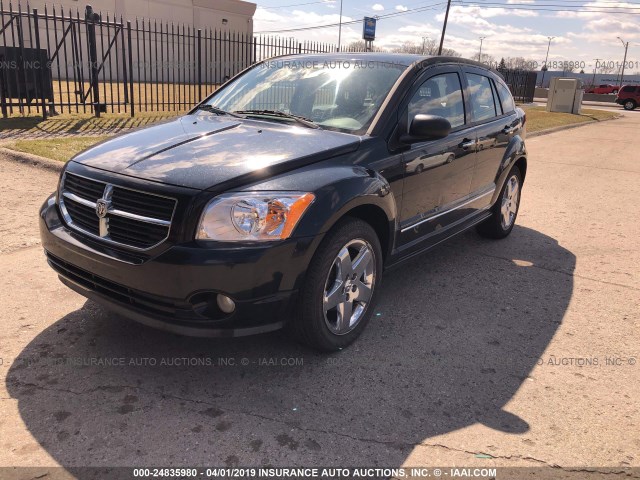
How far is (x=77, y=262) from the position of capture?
3023 mm

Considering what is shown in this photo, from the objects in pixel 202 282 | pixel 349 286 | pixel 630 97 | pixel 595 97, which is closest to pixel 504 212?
pixel 349 286

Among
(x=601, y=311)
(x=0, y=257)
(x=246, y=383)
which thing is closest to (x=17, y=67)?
(x=0, y=257)

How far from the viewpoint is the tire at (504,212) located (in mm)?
5633

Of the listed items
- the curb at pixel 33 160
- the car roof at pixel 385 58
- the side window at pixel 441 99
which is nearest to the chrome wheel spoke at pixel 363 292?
the side window at pixel 441 99

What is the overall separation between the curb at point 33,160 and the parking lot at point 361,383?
292 centimetres

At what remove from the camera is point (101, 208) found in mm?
2926

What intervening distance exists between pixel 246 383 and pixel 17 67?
36.3ft

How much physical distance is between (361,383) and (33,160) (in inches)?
258

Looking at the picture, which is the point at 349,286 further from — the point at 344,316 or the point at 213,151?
the point at 213,151

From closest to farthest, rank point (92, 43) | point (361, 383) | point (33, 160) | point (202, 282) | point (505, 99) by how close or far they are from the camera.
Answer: point (202, 282), point (361, 383), point (505, 99), point (33, 160), point (92, 43)

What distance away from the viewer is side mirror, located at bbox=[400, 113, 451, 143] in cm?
358

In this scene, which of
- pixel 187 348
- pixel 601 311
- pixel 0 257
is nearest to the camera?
pixel 187 348

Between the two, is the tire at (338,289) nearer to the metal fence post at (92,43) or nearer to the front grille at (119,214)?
the front grille at (119,214)

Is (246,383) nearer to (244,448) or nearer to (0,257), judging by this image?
(244,448)
